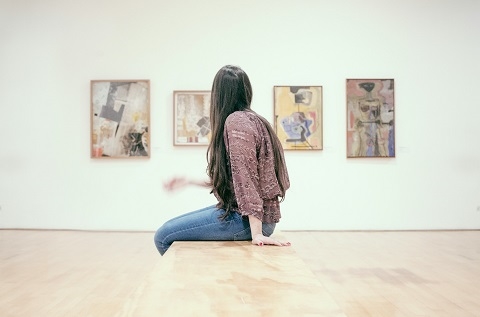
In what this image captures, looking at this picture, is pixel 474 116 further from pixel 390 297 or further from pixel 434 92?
pixel 390 297

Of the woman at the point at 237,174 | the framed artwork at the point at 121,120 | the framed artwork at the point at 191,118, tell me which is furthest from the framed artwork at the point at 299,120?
the woman at the point at 237,174

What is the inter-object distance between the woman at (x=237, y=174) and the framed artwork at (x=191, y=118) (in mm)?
6633

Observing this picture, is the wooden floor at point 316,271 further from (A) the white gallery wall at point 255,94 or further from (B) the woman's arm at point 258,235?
(A) the white gallery wall at point 255,94

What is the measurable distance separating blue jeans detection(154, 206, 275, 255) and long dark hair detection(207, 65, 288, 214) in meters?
0.10

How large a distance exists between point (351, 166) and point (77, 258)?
5762 millimetres

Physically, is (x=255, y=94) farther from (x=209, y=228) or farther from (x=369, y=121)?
(x=209, y=228)

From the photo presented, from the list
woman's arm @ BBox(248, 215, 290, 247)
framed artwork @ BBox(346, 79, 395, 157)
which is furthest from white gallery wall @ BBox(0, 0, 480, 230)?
woman's arm @ BBox(248, 215, 290, 247)

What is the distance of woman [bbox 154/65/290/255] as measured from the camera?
347 centimetres

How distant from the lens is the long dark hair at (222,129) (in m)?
3.64

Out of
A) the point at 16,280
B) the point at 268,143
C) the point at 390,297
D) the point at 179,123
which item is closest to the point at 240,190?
the point at 268,143

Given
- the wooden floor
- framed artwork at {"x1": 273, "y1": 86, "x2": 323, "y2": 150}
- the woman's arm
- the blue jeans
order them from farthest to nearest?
framed artwork at {"x1": 273, "y1": 86, "x2": 323, "y2": 150}, the wooden floor, the blue jeans, the woman's arm

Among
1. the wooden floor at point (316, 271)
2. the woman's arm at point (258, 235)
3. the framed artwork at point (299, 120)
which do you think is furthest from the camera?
the framed artwork at point (299, 120)

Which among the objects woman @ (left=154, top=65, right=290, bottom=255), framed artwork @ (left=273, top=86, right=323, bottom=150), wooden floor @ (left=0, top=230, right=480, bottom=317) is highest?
framed artwork @ (left=273, top=86, right=323, bottom=150)

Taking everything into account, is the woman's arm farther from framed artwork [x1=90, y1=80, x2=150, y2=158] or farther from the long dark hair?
framed artwork [x1=90, y1=80, x2=150, y2=158]
